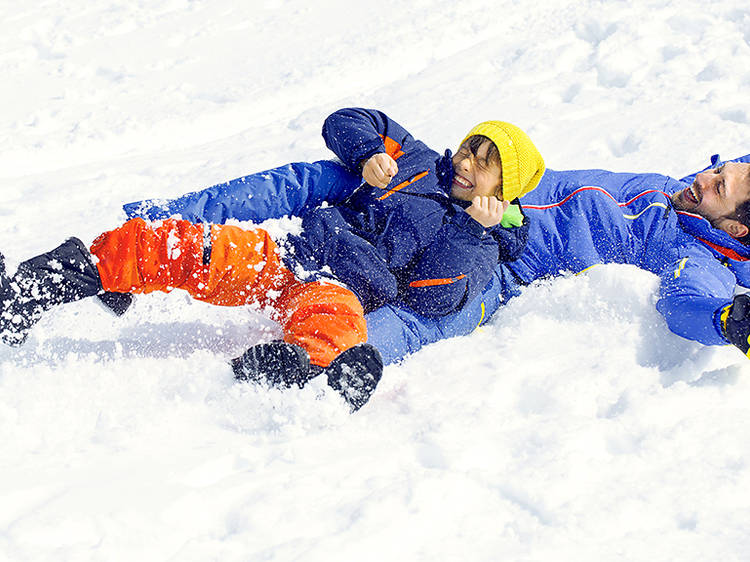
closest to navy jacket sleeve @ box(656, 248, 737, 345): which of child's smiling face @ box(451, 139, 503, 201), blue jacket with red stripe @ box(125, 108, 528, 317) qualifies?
blue jacket with red stripe @ box(125, 108, 528, 317)

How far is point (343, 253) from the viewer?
2088 millimetres

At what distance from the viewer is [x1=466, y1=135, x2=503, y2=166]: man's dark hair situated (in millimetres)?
2338

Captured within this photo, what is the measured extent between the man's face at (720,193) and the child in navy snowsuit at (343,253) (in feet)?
2.04

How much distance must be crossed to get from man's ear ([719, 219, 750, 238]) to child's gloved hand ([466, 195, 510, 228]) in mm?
942

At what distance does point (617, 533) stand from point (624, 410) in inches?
19.0

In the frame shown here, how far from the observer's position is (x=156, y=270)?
188cm

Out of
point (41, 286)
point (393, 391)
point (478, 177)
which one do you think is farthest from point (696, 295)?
point (41, 286)

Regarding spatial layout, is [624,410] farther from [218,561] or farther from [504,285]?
[218,561]

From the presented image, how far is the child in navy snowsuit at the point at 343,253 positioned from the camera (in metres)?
1.79

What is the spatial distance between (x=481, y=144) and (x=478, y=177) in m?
0.11

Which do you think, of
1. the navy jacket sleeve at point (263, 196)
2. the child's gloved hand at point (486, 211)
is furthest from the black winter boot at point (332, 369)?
the navy jacket sleeve at point (263, 196)

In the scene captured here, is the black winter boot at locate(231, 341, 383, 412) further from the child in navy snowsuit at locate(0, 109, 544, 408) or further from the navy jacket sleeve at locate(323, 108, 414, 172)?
the navy jacket sleeve at locate(323, 108, 414, 172)

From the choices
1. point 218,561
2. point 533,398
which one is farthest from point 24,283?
point 533,398

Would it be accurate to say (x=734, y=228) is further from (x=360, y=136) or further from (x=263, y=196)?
(x=263, y=196)
